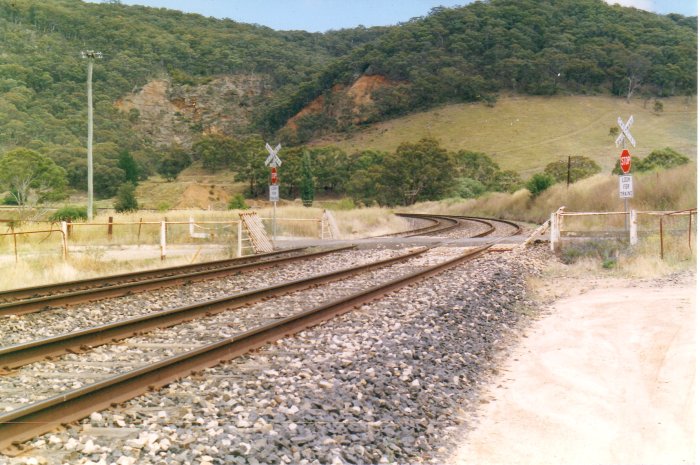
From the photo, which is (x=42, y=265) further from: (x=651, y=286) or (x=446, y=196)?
(x=446, y=196)

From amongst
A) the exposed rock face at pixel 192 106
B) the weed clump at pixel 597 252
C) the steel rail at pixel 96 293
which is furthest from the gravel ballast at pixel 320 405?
the exposed rock face at pixel 192 106

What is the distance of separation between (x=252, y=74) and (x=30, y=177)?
379 ft

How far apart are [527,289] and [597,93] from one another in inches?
4985

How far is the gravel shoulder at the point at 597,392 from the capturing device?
5352 millimetres

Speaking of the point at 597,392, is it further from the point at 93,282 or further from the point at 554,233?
the point at 554,233

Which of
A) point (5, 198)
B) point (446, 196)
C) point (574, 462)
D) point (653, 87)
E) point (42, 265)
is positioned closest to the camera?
point (574, 462)

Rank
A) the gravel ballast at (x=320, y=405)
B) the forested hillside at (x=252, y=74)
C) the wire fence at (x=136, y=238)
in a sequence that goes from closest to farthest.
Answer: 1. the gravel ballast at (x=320, y=405)
2. the wire fence at (x=136, y=238)
3. the forested hillside at (x=252, y=74)

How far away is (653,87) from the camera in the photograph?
122 meters

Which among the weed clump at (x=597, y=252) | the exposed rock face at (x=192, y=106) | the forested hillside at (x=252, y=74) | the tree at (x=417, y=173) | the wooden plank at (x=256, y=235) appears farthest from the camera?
the exposed rock face at (x=192, y=106)

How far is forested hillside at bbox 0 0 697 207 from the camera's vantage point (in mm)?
97312

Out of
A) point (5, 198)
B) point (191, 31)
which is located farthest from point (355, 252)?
point (191, 31)

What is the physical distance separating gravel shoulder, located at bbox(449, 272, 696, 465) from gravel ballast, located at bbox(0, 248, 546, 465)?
332mm

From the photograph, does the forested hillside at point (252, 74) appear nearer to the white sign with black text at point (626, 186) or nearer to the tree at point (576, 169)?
the tree at point (576, 169)

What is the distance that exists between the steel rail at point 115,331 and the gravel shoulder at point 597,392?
4.27 meters
